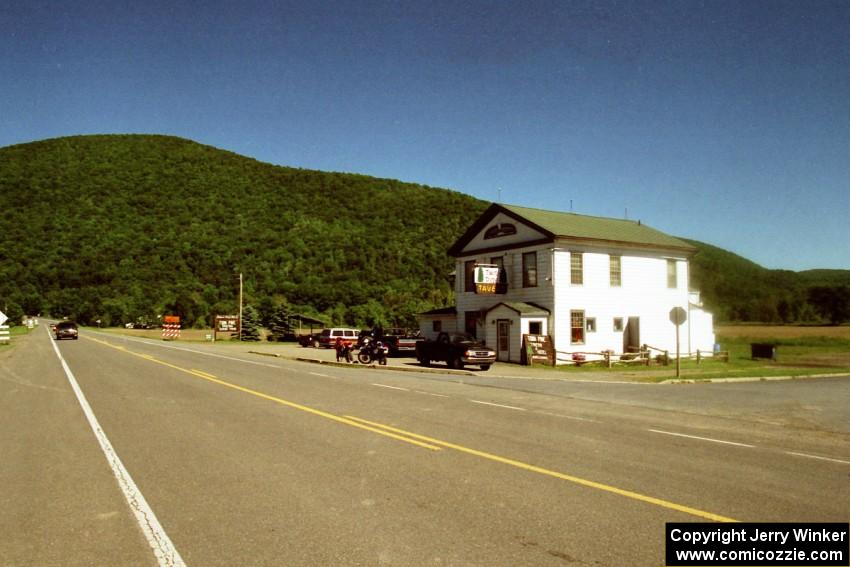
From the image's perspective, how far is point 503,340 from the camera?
114 ft

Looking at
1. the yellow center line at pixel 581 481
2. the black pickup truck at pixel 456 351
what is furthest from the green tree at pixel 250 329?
the yellow center line at pixel 581 481

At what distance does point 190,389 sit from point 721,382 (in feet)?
62.8

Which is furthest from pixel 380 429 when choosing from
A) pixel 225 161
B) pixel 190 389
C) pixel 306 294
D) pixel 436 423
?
pixel 225 161

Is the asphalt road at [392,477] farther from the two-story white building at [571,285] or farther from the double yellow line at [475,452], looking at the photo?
the two-story white building at [571,285]

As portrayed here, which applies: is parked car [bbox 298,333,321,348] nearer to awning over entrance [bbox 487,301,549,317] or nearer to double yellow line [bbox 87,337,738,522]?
awning over entrance [bbox 487,301,549,317]

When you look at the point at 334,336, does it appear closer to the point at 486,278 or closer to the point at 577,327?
the point at 486,278

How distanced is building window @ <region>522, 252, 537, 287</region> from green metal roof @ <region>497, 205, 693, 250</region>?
192 centimetres

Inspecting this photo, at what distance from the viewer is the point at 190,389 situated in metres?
17.9

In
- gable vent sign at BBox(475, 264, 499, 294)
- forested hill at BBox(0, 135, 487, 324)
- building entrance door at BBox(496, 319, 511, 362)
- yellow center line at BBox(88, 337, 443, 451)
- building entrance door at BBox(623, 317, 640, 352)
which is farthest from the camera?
forested hill at BBox(0, 135, 487, 324)

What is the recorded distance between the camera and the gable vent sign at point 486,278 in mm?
35656

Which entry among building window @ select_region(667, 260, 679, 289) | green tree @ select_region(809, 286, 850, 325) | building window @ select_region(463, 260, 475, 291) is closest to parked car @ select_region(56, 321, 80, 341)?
building window @ select_region(463, 260, 475, 291)

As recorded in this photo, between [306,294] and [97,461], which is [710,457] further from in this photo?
[306,294]

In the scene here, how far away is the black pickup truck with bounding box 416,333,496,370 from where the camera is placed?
2898 centimetres

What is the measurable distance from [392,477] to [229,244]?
107m
